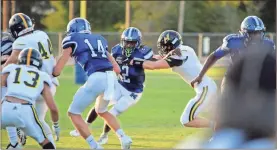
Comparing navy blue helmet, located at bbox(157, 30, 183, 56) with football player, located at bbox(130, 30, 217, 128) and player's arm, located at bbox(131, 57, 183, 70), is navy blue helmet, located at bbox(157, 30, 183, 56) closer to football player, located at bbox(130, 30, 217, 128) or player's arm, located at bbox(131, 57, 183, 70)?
football player, located at bbox(130, 30, 217, 128)

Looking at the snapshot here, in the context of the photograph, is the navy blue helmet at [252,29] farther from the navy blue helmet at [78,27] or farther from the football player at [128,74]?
the navy blue helmet at [78,27]

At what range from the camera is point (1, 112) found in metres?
6.77

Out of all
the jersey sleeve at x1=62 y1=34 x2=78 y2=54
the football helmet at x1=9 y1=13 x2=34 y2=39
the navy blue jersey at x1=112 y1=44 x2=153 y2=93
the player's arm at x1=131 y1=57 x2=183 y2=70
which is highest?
the football helmet at x1=9 y1=13 x2=34 y2=39

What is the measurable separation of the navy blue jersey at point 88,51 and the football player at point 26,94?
117 centimetres

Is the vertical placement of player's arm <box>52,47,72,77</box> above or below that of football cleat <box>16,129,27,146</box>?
above

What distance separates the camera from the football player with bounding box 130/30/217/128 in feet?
28.9

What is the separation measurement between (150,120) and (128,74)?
3061 mm

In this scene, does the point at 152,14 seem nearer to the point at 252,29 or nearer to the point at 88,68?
the point at 252,29

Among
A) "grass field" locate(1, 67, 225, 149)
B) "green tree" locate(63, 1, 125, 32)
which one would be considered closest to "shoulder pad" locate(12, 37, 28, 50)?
"grass field" locate(1, 67, 225, 149)

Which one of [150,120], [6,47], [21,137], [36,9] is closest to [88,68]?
[21,137]

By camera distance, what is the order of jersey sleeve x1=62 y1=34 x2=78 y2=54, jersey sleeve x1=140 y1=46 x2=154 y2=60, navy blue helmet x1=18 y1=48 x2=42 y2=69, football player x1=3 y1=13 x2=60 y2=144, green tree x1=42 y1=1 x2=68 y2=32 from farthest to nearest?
green tree x1=42 y1=1 x2=68 y2=32, jersey sleeve x1=140 y1=46 x2=154 y2=60, football player x1=3 y1=13 x2=60 y2=144, jersey sleeve x1=62 y1=34 x2=78 y2=54, navy blue helmet x1=18 y1=48 x2=42 y2=69

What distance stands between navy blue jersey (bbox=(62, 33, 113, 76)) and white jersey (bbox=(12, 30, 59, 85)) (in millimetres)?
436

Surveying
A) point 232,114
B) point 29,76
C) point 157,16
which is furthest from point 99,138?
point 157,16

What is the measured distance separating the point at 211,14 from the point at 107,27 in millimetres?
7386
